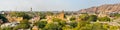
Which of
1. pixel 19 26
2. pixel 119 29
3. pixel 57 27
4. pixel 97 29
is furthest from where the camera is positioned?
pixel 19 26

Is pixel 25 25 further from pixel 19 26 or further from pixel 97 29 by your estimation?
pixel 97 29

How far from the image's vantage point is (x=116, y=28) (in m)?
36.6

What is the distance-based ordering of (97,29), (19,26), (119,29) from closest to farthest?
(97,29), (119,29), (19,26)

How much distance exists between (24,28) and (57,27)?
4545mm

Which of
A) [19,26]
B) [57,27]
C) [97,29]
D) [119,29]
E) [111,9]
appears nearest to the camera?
[97,29]

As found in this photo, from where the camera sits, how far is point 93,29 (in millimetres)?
31125

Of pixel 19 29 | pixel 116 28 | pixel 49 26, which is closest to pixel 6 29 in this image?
pixel 19 29

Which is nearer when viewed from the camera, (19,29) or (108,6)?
(19,29)

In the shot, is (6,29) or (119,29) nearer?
(119,29)

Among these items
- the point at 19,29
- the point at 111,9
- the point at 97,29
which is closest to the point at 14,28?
the point at 19,29

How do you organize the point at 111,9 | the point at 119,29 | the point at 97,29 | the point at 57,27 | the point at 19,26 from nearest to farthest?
the point at 97,29 → the point at 119,29 → the point at 57,27 → the point at 19,26 → the point at 111,9

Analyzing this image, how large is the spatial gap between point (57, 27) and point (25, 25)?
5.60 metres

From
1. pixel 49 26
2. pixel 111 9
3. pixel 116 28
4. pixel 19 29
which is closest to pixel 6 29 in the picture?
pixel 19 29

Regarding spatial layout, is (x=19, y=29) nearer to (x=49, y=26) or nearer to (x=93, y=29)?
(x=49, y=26)
